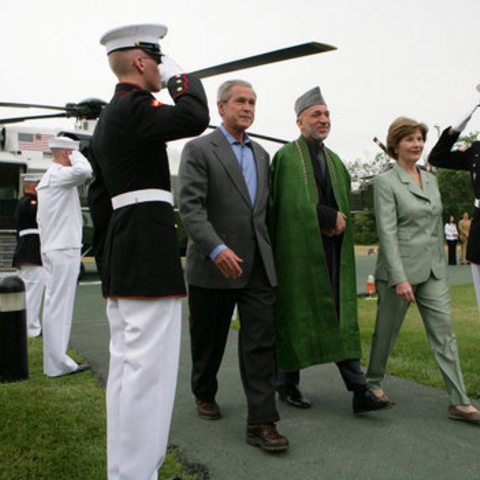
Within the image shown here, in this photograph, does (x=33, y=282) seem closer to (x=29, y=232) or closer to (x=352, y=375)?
(x=29, y=232)

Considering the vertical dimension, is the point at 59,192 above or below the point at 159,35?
below

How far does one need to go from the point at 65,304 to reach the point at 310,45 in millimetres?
2988

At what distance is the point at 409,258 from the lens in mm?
3826

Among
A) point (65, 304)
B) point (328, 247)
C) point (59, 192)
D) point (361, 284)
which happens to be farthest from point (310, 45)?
point (361, 284)

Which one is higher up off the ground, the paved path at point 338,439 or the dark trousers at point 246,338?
the dark trousers at point 246,338

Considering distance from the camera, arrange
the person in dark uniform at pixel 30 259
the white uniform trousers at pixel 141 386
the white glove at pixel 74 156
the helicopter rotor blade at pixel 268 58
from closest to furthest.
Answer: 1. the white uniform trousers at pixel 141 386
2. the helicopter rotor blade at pixel 268 58
3. the white glove at pixel 74 156
4. the person in dark uniform at pixel 30 259

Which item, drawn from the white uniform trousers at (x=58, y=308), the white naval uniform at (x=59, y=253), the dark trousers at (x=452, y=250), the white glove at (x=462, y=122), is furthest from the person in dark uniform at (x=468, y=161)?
the dark trousers at (x=452, y=250)

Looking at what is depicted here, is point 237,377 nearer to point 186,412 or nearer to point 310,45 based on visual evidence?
point 186,412

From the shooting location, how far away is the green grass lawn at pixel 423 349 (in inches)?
186

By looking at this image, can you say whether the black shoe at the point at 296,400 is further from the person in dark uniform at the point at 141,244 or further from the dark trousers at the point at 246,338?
the person in dark uniform at the point at 141,244

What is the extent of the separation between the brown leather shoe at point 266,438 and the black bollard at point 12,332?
2.42 metres

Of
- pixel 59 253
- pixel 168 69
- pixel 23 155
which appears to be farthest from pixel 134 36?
pixel 23 155

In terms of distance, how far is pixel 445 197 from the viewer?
46.0m

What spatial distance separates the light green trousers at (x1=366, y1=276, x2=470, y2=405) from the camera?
366cm
